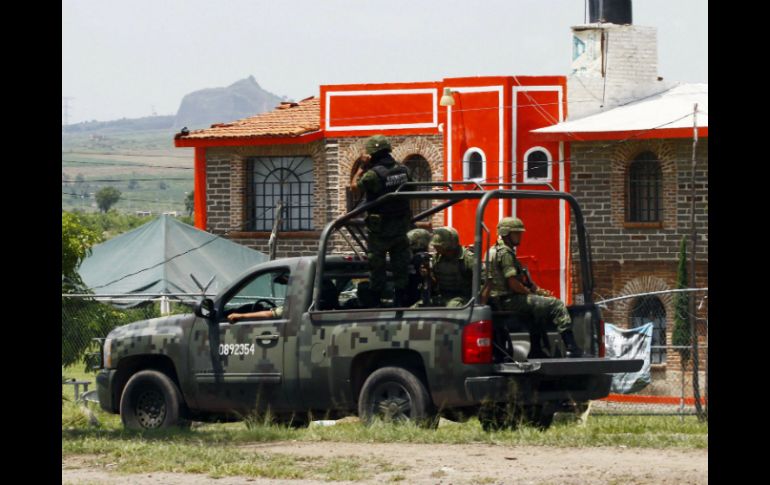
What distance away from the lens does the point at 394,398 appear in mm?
13781

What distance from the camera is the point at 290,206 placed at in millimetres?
38875

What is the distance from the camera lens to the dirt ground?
10492 millimetres

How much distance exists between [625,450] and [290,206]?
2733cm

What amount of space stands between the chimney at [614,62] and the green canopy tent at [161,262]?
9080mm

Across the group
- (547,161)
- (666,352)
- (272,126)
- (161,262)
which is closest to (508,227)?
(161,262)

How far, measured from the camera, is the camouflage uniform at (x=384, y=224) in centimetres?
1439

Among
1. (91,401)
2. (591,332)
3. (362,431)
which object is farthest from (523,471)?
(91,401)

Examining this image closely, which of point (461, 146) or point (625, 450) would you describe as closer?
point (625, 450)

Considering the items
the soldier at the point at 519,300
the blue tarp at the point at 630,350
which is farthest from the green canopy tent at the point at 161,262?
the soldier at the point at 519,300

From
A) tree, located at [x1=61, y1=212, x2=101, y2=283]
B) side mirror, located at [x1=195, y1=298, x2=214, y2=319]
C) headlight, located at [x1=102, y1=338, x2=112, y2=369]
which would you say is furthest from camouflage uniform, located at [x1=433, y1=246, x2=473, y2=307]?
tree, located at [x1=61, y1=212, x2=101, y2=283]

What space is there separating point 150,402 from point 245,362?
1287mm

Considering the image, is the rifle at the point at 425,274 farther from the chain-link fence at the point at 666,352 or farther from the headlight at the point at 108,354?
the chain-link fence at the point at 666,352

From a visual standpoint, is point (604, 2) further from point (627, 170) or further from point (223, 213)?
point (223, 213)

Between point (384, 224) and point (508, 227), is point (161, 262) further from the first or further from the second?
point (508, 227)
